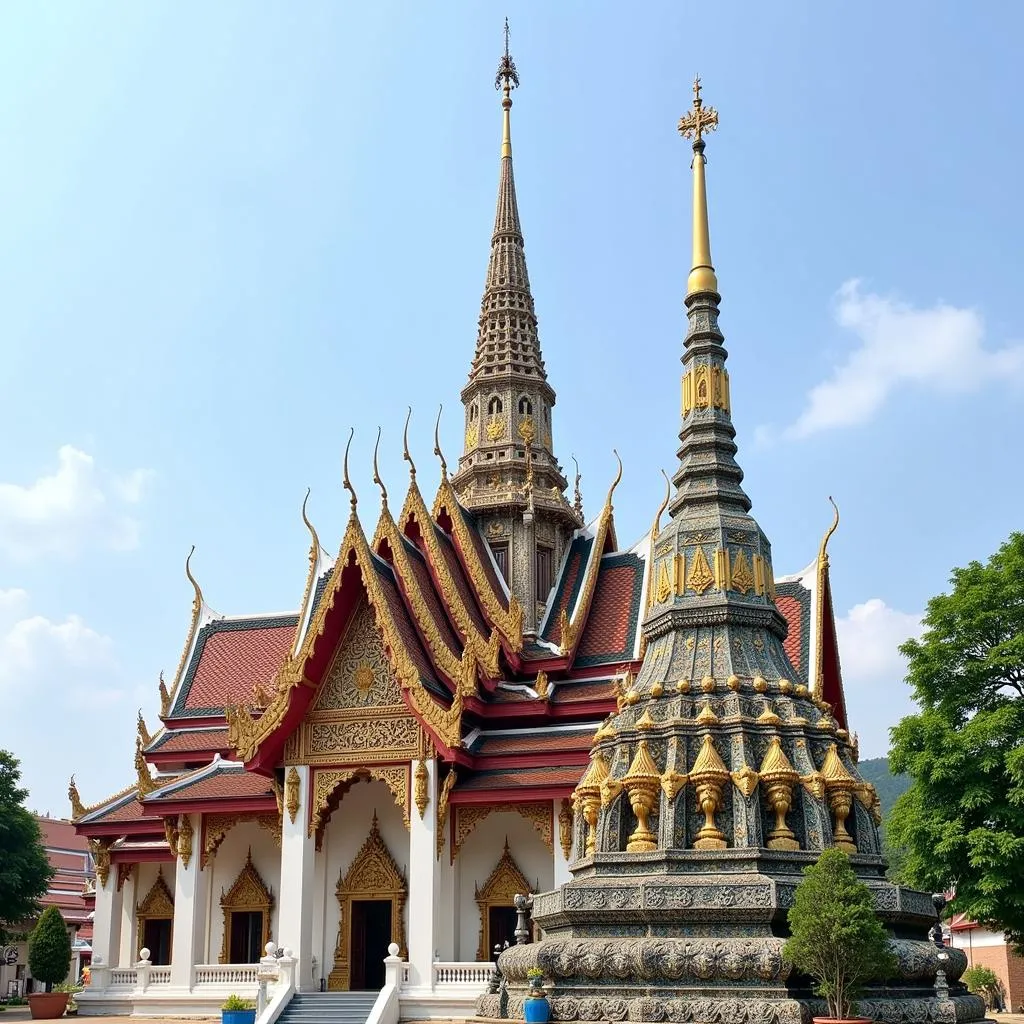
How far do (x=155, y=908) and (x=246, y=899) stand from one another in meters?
2.00

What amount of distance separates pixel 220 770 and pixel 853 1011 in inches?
462

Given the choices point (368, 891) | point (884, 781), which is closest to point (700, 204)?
point (368, 891)

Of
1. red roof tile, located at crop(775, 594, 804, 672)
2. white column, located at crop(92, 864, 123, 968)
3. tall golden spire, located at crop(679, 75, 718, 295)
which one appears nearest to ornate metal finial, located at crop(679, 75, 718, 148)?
tall golden spire, located at crop(679, 75, 718, 295)

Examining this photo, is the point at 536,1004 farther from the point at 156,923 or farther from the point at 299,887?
the point at 156,923

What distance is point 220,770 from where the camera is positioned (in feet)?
61.6

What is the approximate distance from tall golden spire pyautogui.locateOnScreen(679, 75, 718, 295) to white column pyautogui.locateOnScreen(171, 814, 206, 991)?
10.0 meters

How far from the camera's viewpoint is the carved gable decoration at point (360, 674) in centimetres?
1692

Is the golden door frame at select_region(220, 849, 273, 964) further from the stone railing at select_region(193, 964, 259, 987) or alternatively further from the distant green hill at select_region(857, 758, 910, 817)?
the distant green hill at select_region(857, 758, 910, 817)

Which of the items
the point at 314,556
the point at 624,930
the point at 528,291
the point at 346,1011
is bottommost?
the point at 346,1011

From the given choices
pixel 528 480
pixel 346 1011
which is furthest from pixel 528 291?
pixel 346 1011

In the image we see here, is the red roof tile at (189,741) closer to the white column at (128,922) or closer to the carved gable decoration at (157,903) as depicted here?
the white column at (128,922)

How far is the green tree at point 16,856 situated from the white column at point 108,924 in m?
5.25

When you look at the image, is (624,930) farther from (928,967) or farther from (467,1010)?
(467,1010)

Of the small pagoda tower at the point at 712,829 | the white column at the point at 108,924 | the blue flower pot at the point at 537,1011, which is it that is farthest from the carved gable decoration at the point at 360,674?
the blue flower pot at the point at 537,1011
